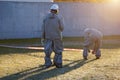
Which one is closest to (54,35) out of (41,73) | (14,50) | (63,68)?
(63,68)

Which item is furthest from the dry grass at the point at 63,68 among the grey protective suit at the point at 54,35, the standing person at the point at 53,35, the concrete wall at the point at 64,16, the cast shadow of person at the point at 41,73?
the concrete wall at the point at 64,16

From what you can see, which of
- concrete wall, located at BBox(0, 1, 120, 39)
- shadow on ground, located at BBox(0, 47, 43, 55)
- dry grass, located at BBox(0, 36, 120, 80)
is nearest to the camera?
dry grass, located at BBox(0, 36, 120, 80)

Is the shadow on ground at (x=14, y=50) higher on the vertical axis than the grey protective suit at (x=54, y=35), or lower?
lower

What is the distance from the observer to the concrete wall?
20609 millimetres

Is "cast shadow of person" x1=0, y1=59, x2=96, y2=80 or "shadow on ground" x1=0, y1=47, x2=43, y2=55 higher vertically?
"cast shadow of person" x1=0, y1=59, x2=96, y2=80

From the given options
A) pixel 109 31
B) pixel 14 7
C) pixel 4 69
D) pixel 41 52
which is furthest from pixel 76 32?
pixel 4 69

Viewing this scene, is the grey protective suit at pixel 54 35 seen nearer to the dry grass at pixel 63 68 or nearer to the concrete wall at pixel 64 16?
the dry grass at pixel 63 68

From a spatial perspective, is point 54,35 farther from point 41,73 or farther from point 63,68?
point 41,73

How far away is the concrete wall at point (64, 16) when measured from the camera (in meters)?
20.6

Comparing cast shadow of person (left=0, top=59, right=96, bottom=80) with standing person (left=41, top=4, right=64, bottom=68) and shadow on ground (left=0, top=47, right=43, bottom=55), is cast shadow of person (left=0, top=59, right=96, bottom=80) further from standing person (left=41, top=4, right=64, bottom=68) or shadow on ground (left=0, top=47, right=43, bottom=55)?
shadow on ground (left=0, top=47, right=43, bottom=55)

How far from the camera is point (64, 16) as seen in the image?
72.5 ft

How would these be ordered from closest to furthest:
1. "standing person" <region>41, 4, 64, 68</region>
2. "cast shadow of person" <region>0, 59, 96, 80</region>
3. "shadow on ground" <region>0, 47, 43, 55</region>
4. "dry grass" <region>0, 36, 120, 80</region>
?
"cast shadow of person" <region>0, 59, 96, 80</region> < "dry grass" <region>0, 36, 120, 80</region> < "standing person" <region>41, 4, 64, 68</region> < "shadow on ground" <region>0, 47, 43, 55</region>

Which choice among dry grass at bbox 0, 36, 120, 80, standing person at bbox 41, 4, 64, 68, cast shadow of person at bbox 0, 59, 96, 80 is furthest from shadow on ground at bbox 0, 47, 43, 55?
standing person at bbox 41, 4, 64, 68

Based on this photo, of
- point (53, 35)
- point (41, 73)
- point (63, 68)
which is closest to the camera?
point (41, 73)
